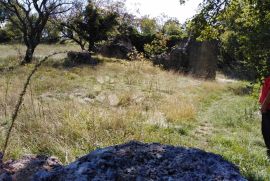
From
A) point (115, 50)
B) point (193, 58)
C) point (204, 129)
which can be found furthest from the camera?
point (115, 50)

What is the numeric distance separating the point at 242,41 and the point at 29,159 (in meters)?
8.20

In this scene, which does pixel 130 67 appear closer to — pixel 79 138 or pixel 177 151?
pixel 79 138

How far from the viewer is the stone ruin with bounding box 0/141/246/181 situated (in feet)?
7.13

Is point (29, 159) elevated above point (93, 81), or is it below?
above

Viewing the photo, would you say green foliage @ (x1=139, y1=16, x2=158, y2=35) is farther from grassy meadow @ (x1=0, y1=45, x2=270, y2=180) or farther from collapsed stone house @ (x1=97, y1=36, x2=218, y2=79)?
grassy meadow @ (x1=0, y1=45, x2=270, y2=180)

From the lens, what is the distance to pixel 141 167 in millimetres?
2256

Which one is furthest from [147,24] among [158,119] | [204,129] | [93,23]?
[158,119]

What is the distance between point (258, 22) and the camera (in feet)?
32.9

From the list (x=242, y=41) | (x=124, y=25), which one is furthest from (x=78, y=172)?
(x=124, y=25)

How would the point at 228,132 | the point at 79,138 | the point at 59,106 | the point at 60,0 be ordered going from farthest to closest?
1. the point at 60,0
2. the point at 228,132
3. the point at 59,106
4. the point at 79,138

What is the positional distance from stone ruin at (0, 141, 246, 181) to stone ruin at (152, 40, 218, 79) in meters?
24.2

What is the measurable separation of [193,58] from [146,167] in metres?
25.7

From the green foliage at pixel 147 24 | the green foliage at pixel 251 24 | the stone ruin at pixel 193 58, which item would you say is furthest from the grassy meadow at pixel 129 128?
the green foliage at pixel 147 24

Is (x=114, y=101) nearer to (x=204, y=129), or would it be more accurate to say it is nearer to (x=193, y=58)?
(x=204, y=129)
